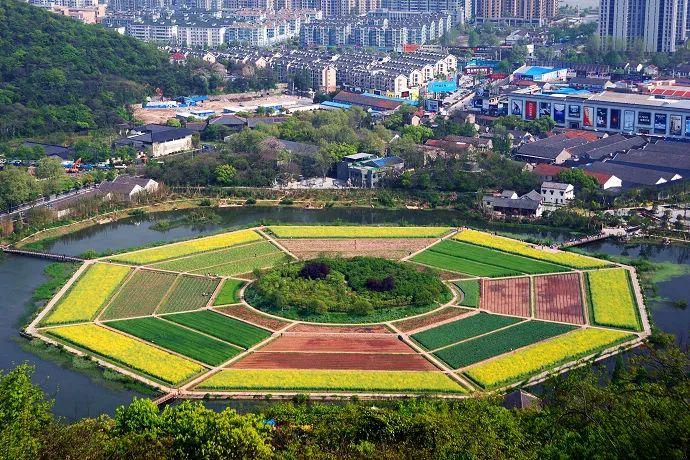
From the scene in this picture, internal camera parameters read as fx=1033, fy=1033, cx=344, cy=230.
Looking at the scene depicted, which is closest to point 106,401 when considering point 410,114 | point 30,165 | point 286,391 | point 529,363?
point 286,391

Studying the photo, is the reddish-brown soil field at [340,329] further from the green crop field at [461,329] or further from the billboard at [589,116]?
the billboard at [589,116]

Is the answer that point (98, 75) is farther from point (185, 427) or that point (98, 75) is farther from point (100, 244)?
point (185, 427)

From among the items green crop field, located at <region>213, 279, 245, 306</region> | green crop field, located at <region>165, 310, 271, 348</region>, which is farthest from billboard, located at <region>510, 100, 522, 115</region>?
green crop field, located at <region>165, 310, 271, 348</region>

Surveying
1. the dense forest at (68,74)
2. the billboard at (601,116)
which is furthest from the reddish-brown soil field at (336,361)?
the billboard at (601,116)

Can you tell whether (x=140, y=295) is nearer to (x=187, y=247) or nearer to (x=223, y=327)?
(x=223, y=327)

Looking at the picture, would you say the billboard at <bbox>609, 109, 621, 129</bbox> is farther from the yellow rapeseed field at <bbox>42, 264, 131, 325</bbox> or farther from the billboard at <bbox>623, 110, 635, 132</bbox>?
the yellow rapeseed field at <bbox>42, 264, 131, 325</bbox>

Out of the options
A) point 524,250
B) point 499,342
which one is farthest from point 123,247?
point 499,342
